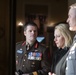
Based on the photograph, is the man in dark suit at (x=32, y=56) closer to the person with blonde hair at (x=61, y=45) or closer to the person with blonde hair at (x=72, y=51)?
the person with blonde hair at (x=61, y=45)

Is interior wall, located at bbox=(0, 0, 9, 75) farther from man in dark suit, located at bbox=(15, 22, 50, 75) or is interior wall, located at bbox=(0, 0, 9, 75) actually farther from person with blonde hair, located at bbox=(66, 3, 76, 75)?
person with blonde hair, located at bbox=(66, 3, 76, 75)

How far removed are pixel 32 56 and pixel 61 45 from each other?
261 mm

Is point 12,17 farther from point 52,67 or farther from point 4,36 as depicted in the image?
point 52,67

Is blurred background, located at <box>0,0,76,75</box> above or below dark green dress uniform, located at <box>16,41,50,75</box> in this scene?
above

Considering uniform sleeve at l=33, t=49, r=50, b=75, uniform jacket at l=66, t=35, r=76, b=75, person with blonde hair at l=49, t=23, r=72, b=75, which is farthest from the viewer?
uniform sleeve at l=33, t=49, r=50, b=75

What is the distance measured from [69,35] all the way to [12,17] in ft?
1.64

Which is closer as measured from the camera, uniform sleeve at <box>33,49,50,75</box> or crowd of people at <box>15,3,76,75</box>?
crowd of people at <box>15,3,76,75</box>

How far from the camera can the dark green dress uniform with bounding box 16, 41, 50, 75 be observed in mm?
2006

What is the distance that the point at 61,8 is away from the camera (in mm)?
2012

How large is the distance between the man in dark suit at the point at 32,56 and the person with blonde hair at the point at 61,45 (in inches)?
3.5

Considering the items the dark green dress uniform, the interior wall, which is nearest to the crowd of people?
the dark green dress uniform

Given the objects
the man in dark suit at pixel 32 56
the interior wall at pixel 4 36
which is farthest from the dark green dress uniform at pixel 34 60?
the interior wall at pixel 4 36

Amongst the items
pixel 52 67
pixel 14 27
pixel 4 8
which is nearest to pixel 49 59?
pixel 52 67

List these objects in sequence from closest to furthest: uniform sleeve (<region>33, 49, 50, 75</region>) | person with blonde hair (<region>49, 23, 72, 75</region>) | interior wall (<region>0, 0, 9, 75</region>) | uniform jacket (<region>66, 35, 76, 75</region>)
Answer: uniform jacket (<region>66, 35, 76, 75</region>) < person with blonde hair (<region>49, 23, 72, 75</region>) < uniform sleeve (<region>33, 49, 50, 75</region>) < interior wall (<region>0, 0, 9, 75</region>)
